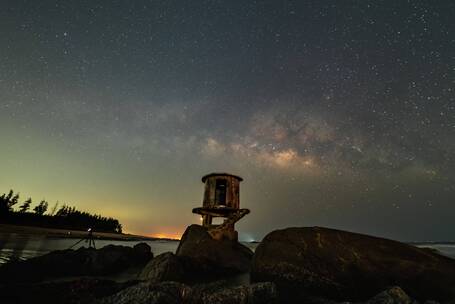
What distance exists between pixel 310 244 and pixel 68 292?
23.8ft

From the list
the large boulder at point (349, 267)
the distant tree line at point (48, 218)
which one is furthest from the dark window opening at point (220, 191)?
the distant tree line at point (48, 218)

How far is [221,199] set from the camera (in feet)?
57.6

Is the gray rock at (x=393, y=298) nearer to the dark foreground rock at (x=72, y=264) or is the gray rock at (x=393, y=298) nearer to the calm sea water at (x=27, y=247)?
the dark foreground rock at (x=72, y=264)

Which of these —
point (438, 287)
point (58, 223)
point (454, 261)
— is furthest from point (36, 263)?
point (58, 223)

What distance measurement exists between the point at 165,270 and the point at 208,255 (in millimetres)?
3384

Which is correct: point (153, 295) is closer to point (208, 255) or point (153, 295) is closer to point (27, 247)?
point (208, 255)

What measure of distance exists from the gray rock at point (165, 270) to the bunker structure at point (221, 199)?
6.06 metres

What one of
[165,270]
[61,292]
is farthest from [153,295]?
[165,270]

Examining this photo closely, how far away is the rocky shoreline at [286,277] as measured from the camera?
6117 mm

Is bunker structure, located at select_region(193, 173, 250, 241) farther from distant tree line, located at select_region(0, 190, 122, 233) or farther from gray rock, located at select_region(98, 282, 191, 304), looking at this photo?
distant tree line, located at select_region(0, 190, 122, 233)

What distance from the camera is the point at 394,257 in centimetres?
813

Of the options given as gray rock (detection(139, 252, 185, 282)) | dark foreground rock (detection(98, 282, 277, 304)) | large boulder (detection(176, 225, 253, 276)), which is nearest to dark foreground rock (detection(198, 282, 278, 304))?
dark foreground rock (detection(98, 282, 277, 304))

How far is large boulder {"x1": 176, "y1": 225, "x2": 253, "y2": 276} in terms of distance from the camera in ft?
38.7

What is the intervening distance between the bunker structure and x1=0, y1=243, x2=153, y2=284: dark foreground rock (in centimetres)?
473
